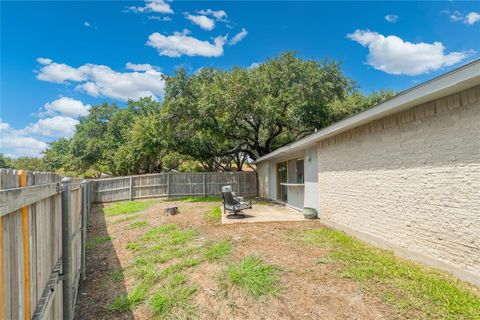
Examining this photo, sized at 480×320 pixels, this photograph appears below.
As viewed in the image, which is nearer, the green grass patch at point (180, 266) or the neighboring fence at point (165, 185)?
the green grass patch at point (180, 266)

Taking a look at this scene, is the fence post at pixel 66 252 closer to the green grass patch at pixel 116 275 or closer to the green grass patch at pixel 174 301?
the green grass patch at pixel 174 301

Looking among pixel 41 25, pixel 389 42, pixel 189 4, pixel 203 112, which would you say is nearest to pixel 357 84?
pixel 389 42

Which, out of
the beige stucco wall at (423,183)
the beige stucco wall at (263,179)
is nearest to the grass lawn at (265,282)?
the beige stucco wall at (423,183)

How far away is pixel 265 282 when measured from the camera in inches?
167

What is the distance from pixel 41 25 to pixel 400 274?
48.9 ft

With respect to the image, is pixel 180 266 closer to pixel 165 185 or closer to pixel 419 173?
pixel 419 173

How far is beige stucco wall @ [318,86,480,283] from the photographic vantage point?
400 cm

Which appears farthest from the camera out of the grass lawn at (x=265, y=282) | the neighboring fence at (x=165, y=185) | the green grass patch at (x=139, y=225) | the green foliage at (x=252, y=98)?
the neighboring fence at (x=165, y=185)

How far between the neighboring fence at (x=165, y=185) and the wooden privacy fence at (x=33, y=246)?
15.8m

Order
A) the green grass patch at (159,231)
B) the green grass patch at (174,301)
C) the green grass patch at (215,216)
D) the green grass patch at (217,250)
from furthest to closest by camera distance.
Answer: the green grass patch at (215,216)
the green grass patch at (159,231)
the green grass patch at (217,250)
the green grass patch at (174,301)

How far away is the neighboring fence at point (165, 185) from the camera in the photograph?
1791cm

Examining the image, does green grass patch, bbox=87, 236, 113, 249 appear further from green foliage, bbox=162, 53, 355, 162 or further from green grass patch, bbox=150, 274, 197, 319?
green foliage, bbox=162, 53, 355, 162

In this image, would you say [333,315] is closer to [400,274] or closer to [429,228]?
[400,274]

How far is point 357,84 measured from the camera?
19.9 m
